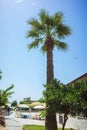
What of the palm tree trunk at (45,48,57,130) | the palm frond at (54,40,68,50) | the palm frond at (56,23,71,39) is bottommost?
the palm tree trunk at (45,48,57,130)

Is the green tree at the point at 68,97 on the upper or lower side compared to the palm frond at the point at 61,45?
lower

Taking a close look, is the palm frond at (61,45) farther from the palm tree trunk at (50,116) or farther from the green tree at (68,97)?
the green tree at (68,97)

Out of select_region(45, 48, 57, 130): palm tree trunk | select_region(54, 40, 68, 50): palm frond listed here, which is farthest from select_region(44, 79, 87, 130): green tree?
select_region(54, 40, 68, 50): palm frond

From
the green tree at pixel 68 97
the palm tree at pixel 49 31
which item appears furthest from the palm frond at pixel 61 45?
the green tree at pixel 68 97

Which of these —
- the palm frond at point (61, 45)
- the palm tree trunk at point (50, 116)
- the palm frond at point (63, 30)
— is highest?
the palm frond at point (63, 30)

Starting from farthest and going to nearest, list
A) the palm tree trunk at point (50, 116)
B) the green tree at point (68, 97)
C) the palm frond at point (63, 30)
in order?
the palm frond at point (63, 30), the palm tree trunk at point (50, 116), the green tree at point (68, 97)

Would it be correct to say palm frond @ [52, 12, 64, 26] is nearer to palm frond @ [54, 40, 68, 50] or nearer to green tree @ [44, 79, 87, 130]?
palm frond @ [54, 40, 68, 50]

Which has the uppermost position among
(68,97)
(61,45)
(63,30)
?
(63,30)

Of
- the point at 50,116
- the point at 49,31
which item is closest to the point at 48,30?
the point at 49,31

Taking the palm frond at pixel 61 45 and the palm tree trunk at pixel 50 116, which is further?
the palm frond at pixel 61 45

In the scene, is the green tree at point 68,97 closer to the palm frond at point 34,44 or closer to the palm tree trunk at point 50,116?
the palm tree trunk at point 50,116

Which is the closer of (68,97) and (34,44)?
(68,97)

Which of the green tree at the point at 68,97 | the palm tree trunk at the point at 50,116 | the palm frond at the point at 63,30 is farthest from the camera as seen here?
the palm frond at the point at 63,30

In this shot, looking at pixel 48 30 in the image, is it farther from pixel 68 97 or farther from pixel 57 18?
pixel 68 97
